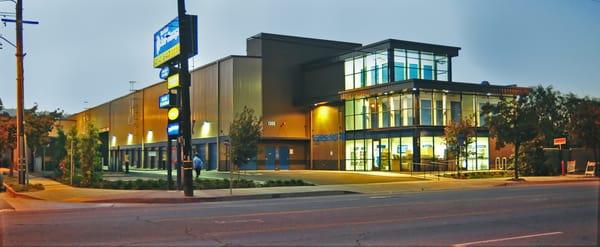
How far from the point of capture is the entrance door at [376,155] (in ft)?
152

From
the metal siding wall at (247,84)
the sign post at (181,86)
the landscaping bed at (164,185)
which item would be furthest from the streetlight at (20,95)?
the metal siding wall at (247,84)

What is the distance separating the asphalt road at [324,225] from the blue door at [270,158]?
3460 cm

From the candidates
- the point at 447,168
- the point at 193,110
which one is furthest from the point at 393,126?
the point at 193,110

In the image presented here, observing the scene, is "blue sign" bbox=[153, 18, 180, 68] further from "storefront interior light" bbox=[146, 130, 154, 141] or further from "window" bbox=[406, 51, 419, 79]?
"storefront interior light" bbox=[146, 130, 154, 141]

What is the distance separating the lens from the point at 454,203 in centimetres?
1847

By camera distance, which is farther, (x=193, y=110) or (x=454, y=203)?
(x=193, y=110)

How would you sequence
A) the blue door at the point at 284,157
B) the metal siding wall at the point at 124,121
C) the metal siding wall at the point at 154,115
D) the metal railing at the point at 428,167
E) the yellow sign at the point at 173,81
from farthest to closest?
the metal siding wall at the point at 124,121 < the metal siding wall at the point at 154,115 < the blue door at the point at 284,157 < the metal railing at the point at 428,167 < the yellow sign at the point at 173,81

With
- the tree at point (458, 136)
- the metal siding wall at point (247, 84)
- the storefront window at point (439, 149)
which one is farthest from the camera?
the metal siding wall at point (247, 84)

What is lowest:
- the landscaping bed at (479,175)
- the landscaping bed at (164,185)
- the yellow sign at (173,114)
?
the landscaping bed at (479,175)

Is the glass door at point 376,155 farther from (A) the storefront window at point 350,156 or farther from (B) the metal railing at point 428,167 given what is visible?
(B) the metal railing at point 428,167

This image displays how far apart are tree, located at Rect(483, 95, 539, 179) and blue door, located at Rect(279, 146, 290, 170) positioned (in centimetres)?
2180

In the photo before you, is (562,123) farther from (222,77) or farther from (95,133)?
(95,133)

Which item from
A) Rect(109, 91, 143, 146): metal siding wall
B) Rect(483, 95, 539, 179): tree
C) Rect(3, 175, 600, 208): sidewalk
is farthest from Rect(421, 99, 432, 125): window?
Rect(109, 91, 143, 146): metal siding wall

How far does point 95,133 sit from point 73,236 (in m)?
18.9
